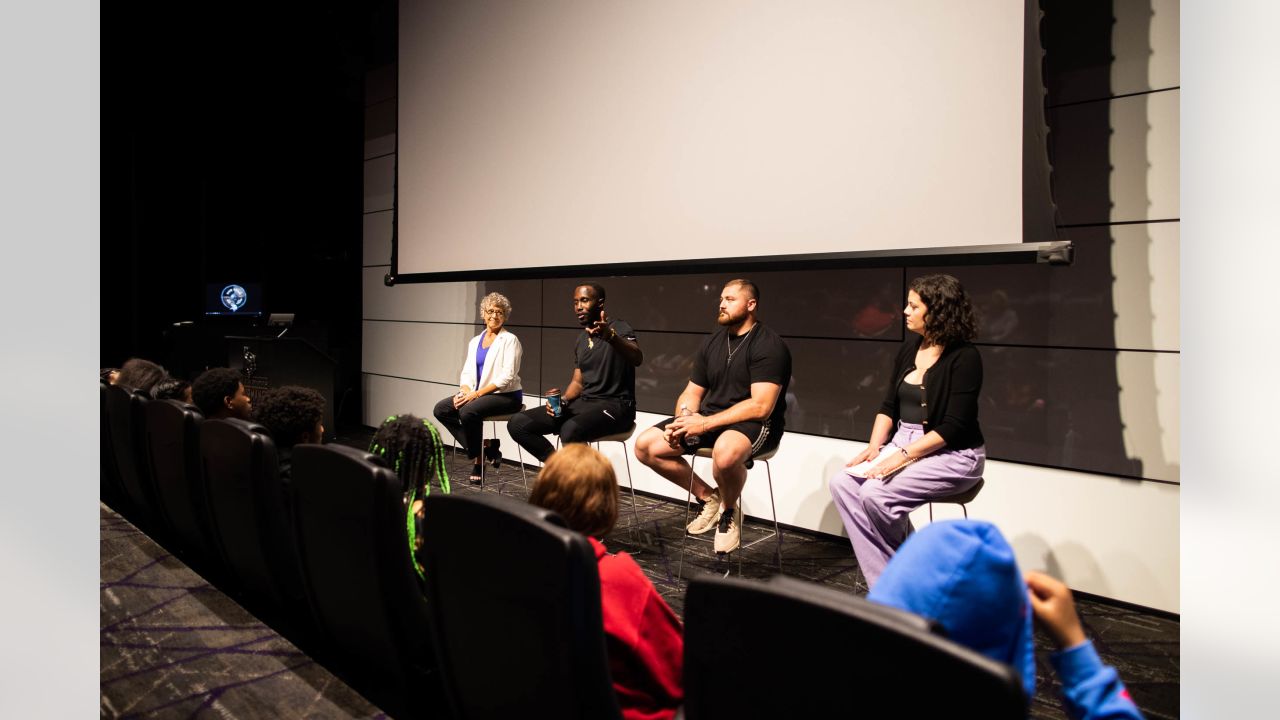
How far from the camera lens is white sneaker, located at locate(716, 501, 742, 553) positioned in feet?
11.5

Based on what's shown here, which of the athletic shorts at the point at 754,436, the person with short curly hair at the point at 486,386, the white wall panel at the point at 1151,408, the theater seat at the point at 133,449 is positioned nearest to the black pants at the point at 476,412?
the person with short curly hair at the point at 486,386

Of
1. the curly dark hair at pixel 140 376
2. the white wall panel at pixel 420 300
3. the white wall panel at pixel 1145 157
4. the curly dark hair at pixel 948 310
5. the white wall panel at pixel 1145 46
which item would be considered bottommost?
the curly dark hair at pixel 140 376

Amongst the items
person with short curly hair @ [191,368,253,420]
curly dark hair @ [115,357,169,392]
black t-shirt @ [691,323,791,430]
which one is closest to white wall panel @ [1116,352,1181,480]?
black t-shirt @ [691,323,791,430]

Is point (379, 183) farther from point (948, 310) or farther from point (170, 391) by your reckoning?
point (948, 310)

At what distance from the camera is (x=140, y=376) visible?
405 centimetres

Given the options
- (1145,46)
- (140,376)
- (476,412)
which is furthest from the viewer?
(476,412)

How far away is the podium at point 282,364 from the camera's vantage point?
6418 millimetres

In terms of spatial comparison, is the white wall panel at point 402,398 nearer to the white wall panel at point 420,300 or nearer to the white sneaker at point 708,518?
the white wall panel at point 420,300

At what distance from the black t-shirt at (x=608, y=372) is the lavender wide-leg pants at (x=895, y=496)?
1654 mm

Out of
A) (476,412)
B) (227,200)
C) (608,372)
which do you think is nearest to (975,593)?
(608,372)

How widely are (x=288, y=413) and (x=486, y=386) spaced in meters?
2.49

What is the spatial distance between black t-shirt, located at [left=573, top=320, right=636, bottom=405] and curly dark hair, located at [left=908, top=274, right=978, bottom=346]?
180 centimetres
